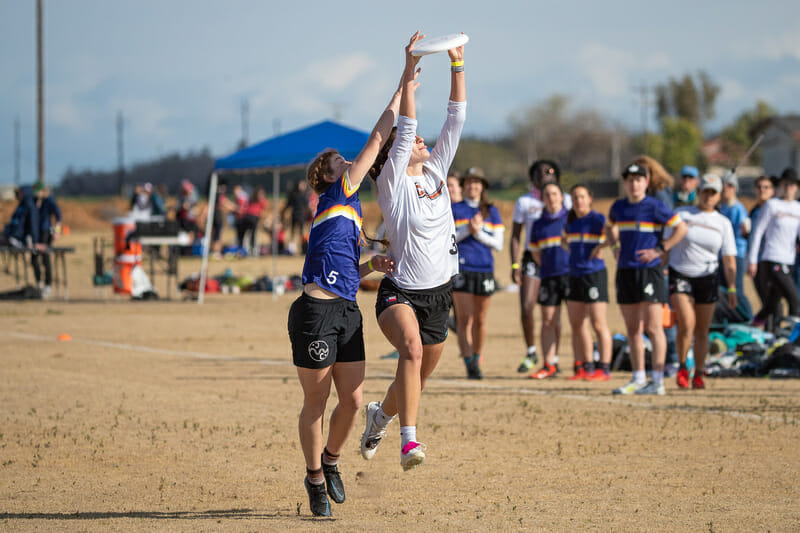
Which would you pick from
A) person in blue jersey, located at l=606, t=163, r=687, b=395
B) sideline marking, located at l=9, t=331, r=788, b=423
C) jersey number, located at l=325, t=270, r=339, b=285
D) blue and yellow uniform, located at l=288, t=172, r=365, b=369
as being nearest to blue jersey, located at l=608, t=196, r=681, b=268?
person in blue jersey, located at l=606, t=163, r=687, b=395

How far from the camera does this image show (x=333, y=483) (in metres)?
5.45

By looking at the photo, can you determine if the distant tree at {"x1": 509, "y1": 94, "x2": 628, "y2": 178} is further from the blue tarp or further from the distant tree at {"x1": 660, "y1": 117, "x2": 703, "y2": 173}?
the blue tarp

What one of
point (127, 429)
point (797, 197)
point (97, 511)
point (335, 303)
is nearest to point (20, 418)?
point (127, 429)

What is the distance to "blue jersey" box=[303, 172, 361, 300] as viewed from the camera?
16.9 feet

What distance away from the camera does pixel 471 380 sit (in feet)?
34.7

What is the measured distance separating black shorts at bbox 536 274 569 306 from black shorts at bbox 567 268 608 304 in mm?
200

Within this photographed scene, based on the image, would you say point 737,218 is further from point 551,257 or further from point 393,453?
point 393,453

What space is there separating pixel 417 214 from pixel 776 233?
818cm

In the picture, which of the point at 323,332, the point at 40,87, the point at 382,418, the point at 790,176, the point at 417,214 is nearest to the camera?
the point at 323,332

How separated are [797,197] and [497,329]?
4.93 metres

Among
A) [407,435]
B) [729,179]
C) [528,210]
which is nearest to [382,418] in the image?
[407,435]

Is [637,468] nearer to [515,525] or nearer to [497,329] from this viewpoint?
[515,525]

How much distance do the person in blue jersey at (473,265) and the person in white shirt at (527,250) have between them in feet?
1.16

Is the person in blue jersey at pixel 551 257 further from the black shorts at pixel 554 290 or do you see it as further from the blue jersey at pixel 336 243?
the blue jersey at pixel 336 243
